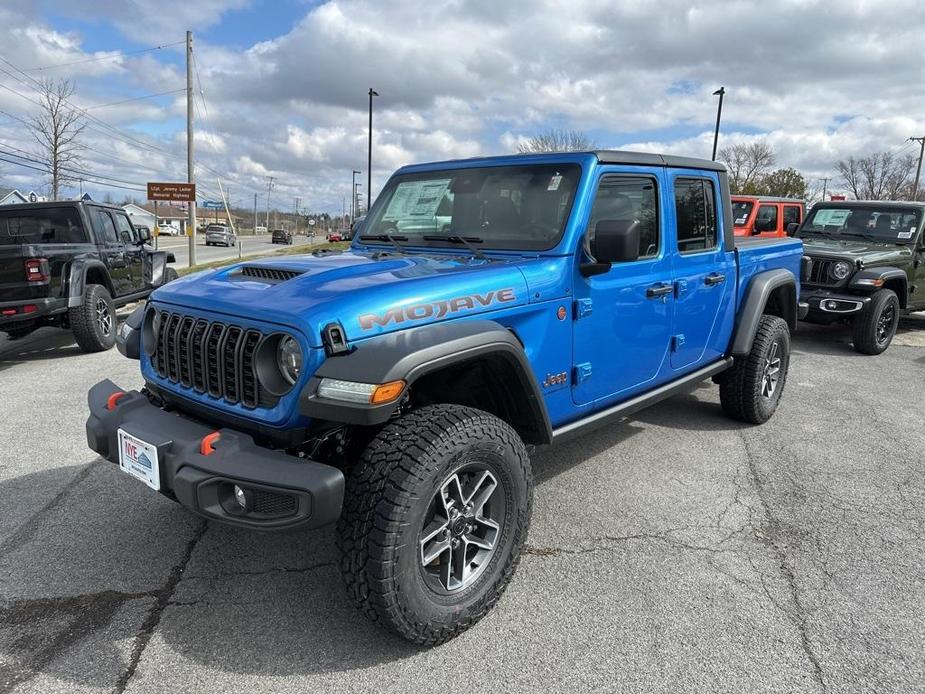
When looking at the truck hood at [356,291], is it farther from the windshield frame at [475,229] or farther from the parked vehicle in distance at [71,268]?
the parked vehicle in distance at [71,268]

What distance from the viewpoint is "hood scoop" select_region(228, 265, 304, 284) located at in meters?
2.86

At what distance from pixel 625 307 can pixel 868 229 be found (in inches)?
299

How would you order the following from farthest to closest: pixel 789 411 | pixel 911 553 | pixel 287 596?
1. pixel 789 411
2. pixel 911 553
3. pixel 287 596

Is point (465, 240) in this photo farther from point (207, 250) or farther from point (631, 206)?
point (207, 250)

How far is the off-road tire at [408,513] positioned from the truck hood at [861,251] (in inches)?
289

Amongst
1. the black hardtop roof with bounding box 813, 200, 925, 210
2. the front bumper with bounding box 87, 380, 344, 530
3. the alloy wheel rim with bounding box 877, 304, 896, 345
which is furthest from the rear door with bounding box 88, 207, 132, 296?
the black hardtop roof with bounding box 813, 200, 925, 210

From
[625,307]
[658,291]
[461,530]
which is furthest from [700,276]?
[461,530]

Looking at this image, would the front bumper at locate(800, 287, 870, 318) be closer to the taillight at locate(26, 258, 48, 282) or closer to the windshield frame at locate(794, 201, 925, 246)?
the windshield frame at locate(794, 201, 925, 246)

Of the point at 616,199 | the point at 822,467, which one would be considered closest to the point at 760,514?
the point at 822,467

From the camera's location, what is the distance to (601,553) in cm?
315

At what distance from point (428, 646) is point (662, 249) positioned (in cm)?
253

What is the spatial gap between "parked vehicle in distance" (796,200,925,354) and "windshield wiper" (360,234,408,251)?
4940mm

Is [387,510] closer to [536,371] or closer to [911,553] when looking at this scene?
[536,371]

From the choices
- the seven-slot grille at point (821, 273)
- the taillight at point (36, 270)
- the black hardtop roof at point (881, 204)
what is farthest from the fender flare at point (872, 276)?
the taillight at point (36, 270)
